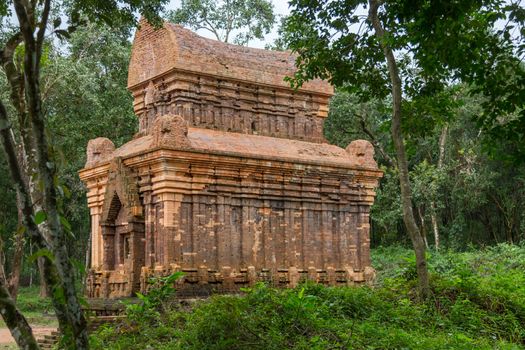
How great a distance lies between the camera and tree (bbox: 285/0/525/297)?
7945 millimetres

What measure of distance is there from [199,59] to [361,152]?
4146 millimetres

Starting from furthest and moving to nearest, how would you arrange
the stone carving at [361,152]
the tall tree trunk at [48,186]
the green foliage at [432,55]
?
1. the stone carving at [361,152]
2. the green foliage at [432,55]
3. the tall tree trunk at [48,186]

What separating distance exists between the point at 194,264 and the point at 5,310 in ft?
30.8

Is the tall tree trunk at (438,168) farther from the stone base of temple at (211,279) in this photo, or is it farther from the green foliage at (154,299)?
the green foliage at (154,299)

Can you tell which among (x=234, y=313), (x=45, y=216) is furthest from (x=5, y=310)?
(x=234, y=313)

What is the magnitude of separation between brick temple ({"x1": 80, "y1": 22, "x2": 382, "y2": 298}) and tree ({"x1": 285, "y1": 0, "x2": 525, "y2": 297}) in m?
3.21

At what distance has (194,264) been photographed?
47.2ft

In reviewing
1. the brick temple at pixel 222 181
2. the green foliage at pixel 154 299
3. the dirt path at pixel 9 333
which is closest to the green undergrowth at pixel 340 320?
the green foliage at pixel 154 299

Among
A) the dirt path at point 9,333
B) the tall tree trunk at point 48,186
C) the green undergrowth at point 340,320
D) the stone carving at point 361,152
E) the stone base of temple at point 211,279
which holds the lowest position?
the dirt path at point 9,333

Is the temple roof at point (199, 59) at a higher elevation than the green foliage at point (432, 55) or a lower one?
higher

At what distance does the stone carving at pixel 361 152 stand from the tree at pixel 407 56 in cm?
433

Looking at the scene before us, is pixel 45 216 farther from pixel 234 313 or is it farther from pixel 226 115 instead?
pixel 226 115

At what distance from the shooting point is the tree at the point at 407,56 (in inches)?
313

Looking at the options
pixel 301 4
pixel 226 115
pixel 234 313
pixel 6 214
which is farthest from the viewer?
pixel 6 214
